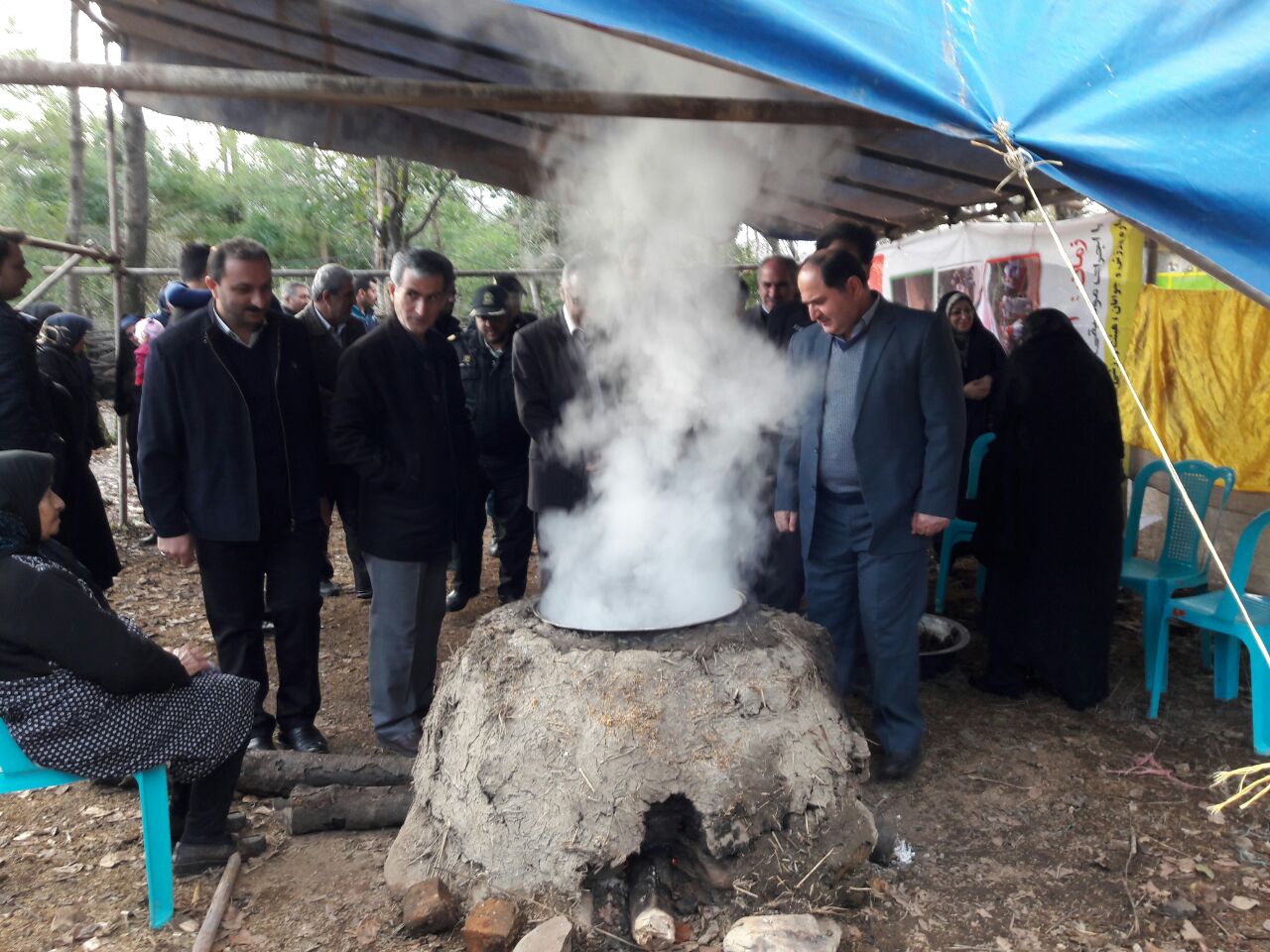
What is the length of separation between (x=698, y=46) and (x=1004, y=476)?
118 inches

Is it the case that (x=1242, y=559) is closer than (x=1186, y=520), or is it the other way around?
(x=1242, y=559)

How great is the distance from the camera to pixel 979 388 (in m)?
6.53

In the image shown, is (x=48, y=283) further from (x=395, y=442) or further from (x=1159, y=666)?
(x=1159, y=666)

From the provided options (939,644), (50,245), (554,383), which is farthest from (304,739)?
(50,245)

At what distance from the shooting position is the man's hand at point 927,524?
→ 11.9 feet

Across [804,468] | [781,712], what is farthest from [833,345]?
[781,712]

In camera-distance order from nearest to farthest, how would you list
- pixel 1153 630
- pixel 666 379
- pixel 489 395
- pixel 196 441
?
pixel 196 441, pixel 666 379, pixel 1153 630, pixel 489 395

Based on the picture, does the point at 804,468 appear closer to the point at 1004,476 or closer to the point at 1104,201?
the point at 1004,476

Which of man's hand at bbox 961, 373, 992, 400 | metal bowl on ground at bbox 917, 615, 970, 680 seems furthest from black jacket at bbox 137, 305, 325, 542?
man's hand at bbox 961, 373, 992, 400

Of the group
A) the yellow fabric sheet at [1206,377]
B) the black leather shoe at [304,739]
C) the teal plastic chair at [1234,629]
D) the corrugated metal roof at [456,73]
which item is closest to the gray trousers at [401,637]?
the black leather shoe at [304,739]

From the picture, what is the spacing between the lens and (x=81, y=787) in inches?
154

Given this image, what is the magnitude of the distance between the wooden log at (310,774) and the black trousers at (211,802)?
437 millimetres

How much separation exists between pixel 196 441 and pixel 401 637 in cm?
119

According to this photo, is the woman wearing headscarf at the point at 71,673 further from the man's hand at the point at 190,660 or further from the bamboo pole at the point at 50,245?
the bamboo pole at the point at 50,245
